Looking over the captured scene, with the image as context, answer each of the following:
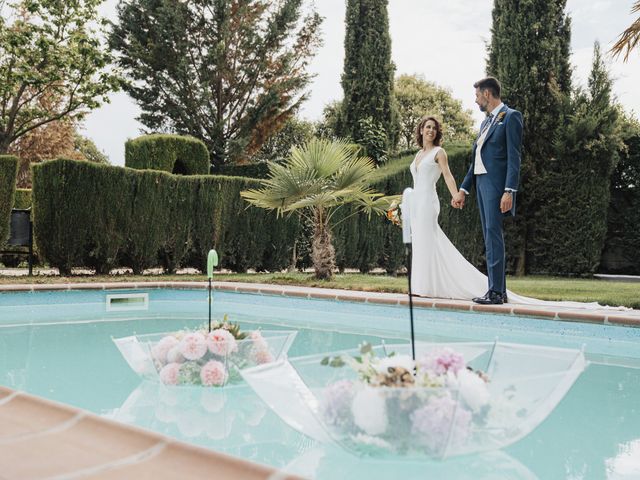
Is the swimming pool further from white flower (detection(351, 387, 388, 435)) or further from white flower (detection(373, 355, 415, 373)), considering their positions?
white flower (detection(373, 355, 415, 373))

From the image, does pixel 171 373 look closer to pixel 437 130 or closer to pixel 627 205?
pixel 437 130

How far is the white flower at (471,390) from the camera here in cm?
214

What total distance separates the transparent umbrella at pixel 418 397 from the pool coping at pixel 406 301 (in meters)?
3.44

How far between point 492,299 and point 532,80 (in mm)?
8259

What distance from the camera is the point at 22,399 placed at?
88.6 inches

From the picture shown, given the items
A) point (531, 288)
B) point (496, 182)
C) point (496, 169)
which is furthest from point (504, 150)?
point (531, 288)

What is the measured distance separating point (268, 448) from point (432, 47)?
2586 centimetres

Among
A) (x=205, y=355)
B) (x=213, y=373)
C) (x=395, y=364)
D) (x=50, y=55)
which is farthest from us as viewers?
(x=50, y=55)

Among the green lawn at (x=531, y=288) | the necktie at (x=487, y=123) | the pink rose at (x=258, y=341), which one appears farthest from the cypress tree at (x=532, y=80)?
the pink rose at (x=258, y=341)

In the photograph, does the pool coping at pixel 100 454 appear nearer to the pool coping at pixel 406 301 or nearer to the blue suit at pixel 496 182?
the pool coping at pixel 406 301

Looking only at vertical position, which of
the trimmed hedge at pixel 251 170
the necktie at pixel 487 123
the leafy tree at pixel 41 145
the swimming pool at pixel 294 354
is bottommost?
the swimming pool at pixel 294 354

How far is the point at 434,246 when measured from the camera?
726cm

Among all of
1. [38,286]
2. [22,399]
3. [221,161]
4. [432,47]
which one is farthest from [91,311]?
[432,47]

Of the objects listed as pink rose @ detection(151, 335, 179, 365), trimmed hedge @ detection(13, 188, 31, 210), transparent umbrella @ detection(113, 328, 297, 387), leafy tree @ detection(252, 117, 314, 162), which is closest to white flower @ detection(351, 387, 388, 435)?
transparent umbrella @ detection(113, 328, 297, 387)
